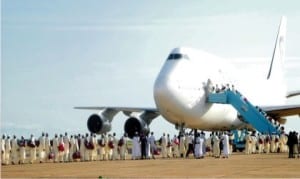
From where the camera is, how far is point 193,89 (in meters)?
32.8

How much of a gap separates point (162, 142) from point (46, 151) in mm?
5504

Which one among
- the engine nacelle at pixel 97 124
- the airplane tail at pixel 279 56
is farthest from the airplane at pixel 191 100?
the airplane tail at pixel 279 56

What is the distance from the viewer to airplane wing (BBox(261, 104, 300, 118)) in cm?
3766

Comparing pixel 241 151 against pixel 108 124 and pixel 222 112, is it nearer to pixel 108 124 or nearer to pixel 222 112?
pixel 222 112

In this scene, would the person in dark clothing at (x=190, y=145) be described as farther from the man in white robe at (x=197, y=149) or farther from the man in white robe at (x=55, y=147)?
the man in white robe at (x=55, y=147)

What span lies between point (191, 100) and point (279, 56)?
25126mm

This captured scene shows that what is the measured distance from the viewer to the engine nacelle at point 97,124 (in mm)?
38184

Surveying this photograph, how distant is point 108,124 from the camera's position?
3878 cm

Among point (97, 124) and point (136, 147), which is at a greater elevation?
point (97, 124)

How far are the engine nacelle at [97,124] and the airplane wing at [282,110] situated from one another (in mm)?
9836

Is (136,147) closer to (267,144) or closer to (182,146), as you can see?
(182,146)

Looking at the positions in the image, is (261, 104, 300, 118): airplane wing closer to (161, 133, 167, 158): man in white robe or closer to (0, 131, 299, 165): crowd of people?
(0, 131, 299, 165): crowd of people

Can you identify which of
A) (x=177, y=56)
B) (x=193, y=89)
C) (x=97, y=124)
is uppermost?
(x=177, y=56)

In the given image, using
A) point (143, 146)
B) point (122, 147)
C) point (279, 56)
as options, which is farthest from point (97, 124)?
point (279, 56)
